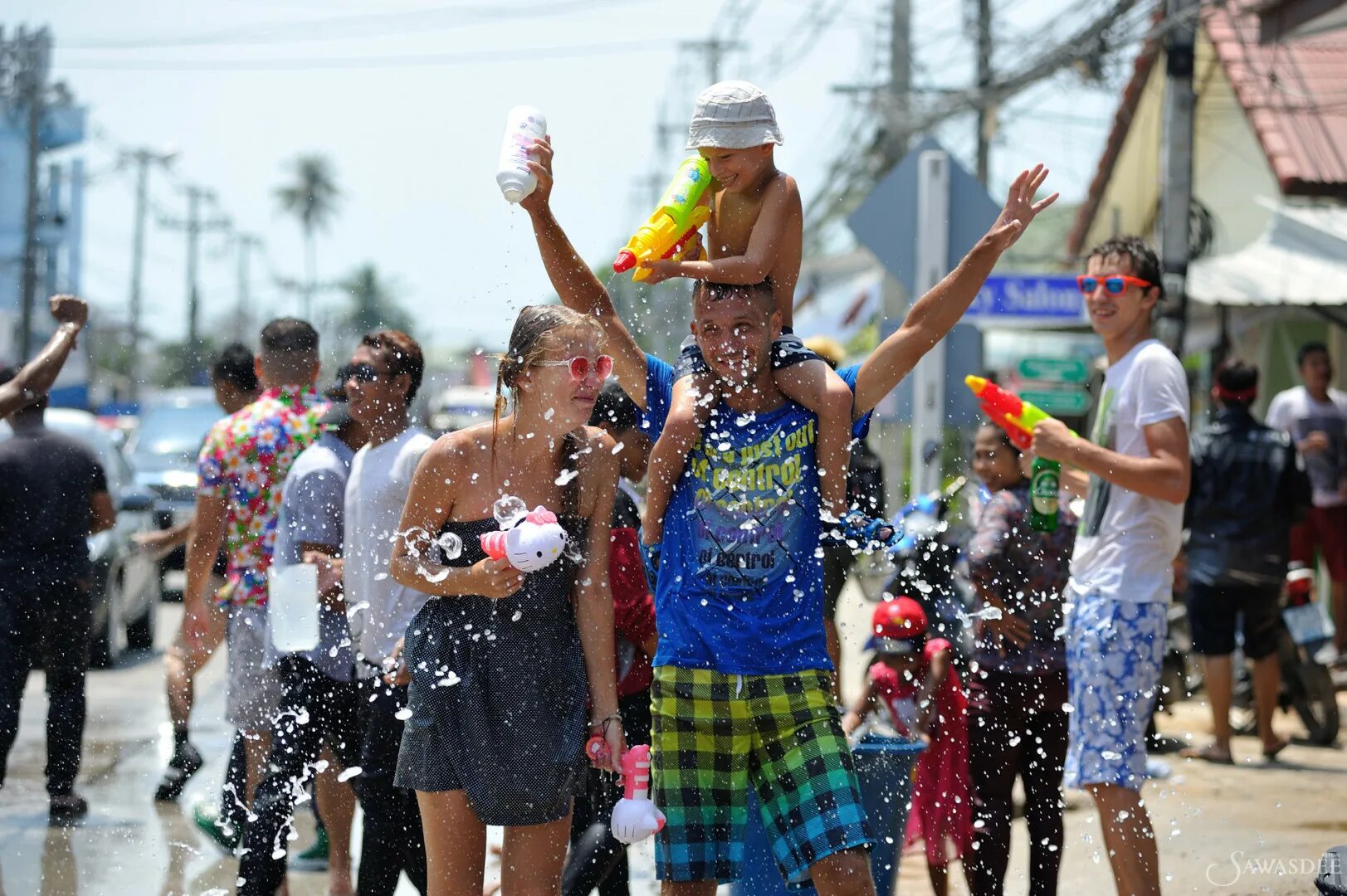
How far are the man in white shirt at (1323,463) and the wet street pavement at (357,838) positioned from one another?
206 cm

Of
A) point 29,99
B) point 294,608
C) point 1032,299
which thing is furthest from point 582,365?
point 29,99

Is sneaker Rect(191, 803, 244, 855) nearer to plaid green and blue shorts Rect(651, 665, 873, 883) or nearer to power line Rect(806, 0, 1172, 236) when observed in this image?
plaid green and blue shorts Rect(651, 665, 873, 883)

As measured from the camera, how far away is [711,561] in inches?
156

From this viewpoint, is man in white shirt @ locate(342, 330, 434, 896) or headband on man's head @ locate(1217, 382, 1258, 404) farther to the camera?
headband on man's head @ locate(1217, 382, 1258, 404)

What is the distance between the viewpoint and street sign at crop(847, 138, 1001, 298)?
7.87 meters

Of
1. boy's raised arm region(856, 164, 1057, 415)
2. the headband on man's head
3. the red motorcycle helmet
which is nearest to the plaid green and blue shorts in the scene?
boy's raised arm region(856, 164, 1057, 415)

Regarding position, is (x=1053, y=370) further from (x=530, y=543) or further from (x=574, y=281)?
(x=530, y=543)

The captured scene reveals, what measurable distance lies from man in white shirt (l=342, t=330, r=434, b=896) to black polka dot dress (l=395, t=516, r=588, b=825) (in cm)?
79

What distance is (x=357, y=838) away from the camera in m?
7.10

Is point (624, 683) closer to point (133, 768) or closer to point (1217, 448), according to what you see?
point (133, 768)

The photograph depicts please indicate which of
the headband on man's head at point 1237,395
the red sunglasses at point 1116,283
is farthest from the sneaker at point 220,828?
the headband on man's head at point 1237,395

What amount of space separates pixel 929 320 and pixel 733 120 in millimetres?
691

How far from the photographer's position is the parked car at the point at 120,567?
11.9 m

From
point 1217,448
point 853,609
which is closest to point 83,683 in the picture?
point 1217,448
